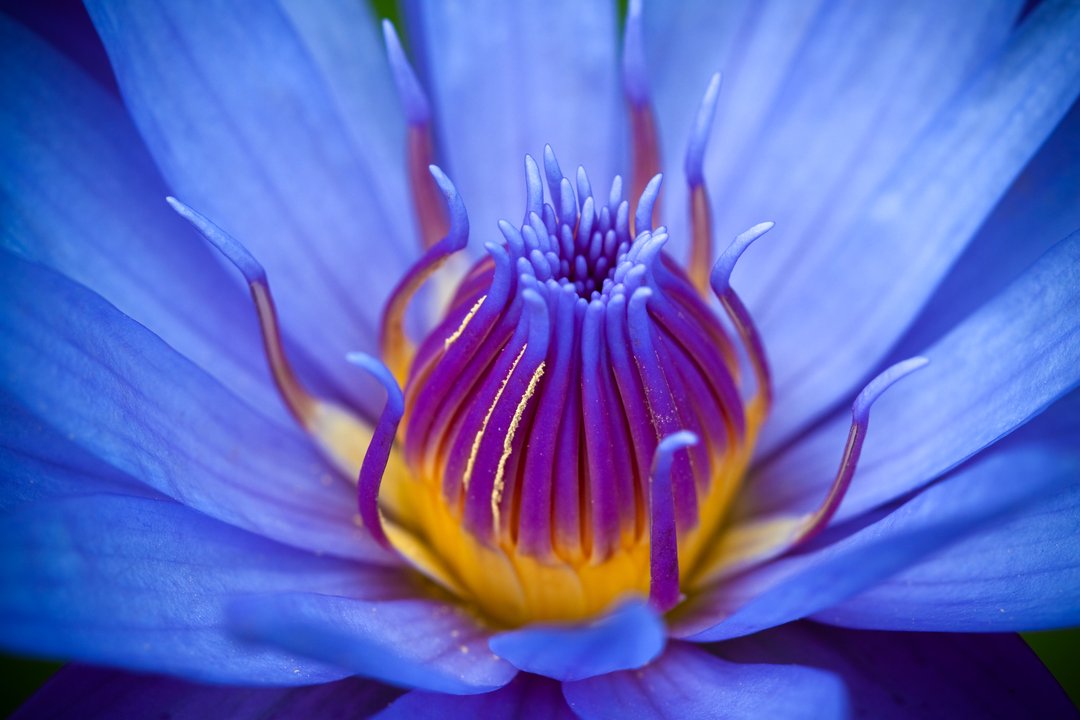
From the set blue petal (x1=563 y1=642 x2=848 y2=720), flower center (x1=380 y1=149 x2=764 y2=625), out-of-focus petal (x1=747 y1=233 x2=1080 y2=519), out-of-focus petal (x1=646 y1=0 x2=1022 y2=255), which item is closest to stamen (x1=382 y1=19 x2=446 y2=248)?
flower center (x1=380 y1=149 x2=764 y2=625)

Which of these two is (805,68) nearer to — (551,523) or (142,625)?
(551,523)

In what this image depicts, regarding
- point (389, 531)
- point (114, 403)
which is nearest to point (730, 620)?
point (389, 531)

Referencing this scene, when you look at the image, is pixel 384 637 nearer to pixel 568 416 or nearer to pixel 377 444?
pixel 377 444

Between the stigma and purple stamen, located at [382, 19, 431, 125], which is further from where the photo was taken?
purple stamen, located at [382, 19, 431, 125]

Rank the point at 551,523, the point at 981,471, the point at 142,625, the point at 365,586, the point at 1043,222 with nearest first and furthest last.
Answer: the point at 981,471
the point at 142,625
the point at 551,523
the point at 365,586
the point at 1043,222

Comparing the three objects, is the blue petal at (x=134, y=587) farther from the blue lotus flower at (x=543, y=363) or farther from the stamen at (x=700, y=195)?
the stamen at (x=700, y=195)

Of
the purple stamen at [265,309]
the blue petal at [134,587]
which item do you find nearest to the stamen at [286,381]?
the purple stamen at [265,309]

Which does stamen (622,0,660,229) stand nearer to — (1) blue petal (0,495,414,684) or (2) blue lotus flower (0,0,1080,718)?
(2) blue lotus flower (0,0,1080,718)
